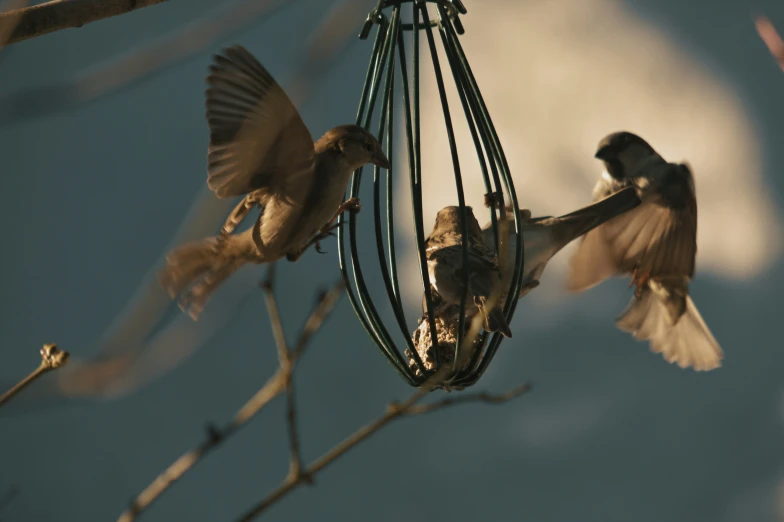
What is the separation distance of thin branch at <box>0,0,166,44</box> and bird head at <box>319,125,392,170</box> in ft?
2.03

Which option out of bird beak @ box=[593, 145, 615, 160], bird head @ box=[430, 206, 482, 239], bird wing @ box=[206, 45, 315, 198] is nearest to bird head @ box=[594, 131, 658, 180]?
bird beak @ box=[593, 145, 615, 160]

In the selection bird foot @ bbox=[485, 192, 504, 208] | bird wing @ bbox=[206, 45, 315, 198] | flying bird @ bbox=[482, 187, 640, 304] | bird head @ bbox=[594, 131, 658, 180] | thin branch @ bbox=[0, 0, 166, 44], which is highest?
thin branch @ bbox=[0, 0, 166, 44]

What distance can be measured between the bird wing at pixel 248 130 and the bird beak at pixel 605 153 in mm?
1719

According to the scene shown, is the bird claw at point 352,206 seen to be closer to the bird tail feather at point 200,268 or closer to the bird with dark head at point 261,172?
the bird with dark head at point 261,172

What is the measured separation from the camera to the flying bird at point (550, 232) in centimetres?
297

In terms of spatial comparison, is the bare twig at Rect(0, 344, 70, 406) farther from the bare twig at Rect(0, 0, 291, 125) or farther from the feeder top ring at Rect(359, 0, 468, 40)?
the feeder top ring at Rect(359, 0, 468, 40)

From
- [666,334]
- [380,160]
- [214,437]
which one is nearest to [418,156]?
[380,160]

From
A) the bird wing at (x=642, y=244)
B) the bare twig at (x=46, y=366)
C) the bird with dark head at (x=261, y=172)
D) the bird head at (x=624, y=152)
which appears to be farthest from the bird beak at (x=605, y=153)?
the bare twig at (x=46, y=366)

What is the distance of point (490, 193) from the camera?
2.43 m

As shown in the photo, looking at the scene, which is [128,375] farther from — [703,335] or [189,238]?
[703,335]

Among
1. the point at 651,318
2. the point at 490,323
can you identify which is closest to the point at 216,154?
the point at 490,323

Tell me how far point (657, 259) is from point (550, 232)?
1.94 feet

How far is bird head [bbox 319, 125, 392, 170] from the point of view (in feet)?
7.47

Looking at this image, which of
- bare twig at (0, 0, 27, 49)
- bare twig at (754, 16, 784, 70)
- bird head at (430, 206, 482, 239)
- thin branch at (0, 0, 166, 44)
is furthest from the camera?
bird head at (430, 206, 482, 239)
